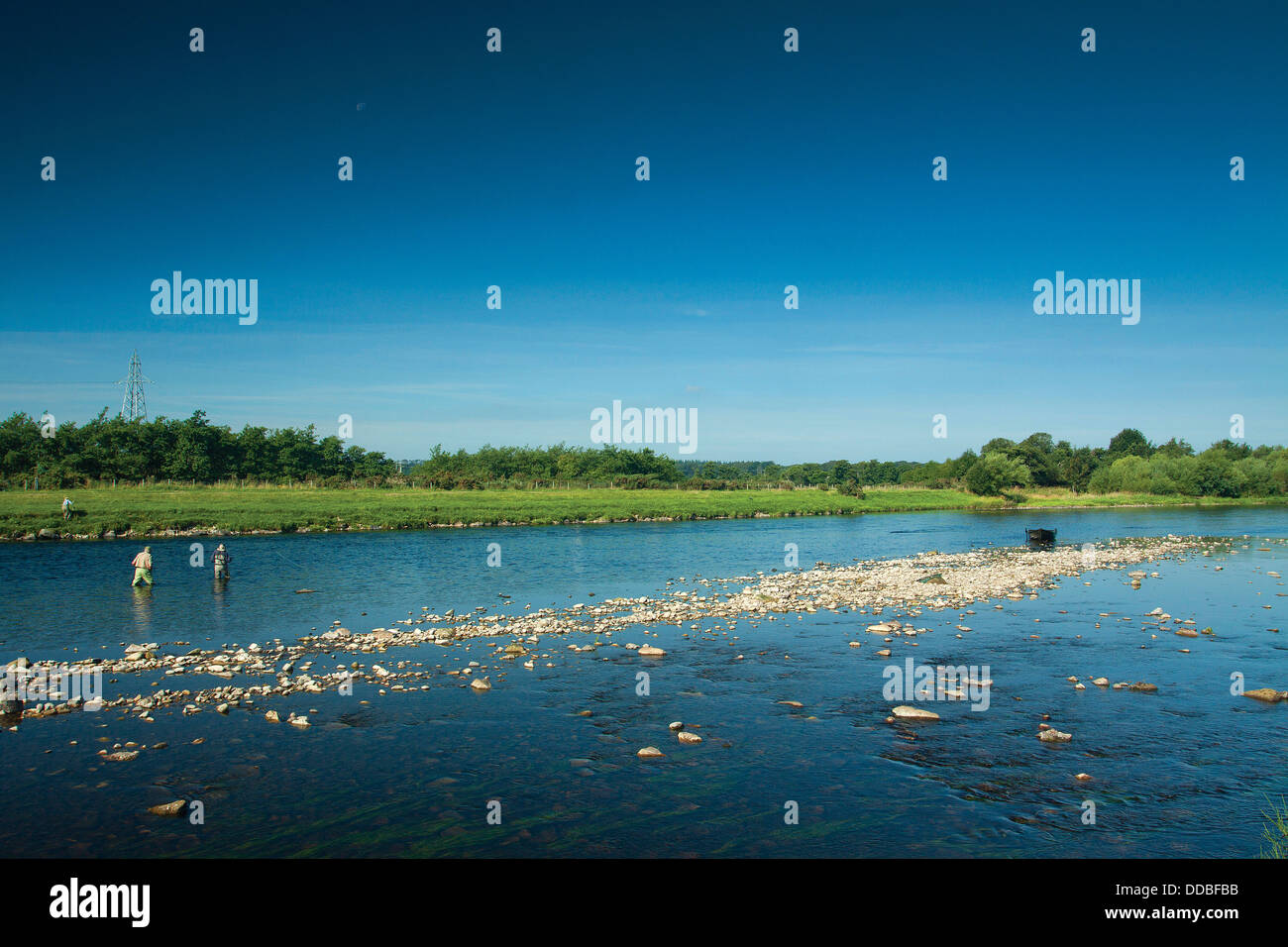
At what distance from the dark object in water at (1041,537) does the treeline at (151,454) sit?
82299 mm

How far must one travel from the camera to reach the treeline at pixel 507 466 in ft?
279

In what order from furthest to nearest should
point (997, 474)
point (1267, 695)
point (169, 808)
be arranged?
point (997, 474) < point (1267, 695) < point (169, 808)

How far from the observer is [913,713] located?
15.3 metres

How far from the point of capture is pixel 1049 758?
13016mm

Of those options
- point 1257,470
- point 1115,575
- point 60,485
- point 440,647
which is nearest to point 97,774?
point 440,647

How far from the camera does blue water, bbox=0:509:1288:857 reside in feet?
34.2

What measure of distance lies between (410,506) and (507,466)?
57143 mm

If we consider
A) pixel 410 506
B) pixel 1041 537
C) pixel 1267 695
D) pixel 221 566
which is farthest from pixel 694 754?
pixel 410 506

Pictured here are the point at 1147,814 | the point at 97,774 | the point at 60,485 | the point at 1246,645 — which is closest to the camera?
the point at 1147,814

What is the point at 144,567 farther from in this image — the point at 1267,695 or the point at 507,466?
the point at 507,466

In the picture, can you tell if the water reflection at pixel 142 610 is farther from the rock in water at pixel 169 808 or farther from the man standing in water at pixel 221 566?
the rock in water at pixel 169 808
